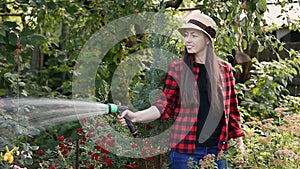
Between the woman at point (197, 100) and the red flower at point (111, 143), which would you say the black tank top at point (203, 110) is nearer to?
the woman at point (197, 100)

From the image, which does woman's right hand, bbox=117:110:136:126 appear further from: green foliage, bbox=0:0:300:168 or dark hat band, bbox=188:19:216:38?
dark hat band, bbox=188:19:216:38

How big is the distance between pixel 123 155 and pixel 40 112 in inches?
70.2

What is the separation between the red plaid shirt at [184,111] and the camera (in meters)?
2.84

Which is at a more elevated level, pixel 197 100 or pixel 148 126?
pixel 197 100

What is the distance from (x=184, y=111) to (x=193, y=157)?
227 millimetres

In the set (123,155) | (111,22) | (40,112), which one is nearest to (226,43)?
(123,155)

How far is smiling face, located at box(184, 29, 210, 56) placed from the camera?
2.81 metres

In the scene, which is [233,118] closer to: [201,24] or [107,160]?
[201,24]

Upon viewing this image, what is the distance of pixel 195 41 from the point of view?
2.81m

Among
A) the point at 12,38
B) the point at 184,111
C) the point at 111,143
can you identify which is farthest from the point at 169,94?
the point at 12,38

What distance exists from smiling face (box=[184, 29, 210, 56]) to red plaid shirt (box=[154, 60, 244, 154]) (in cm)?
9

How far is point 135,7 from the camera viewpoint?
4.20 meters

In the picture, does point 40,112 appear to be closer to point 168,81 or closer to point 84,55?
point 84,55

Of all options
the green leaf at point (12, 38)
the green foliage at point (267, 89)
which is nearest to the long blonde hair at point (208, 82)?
the green leaf at point (12, 38)
